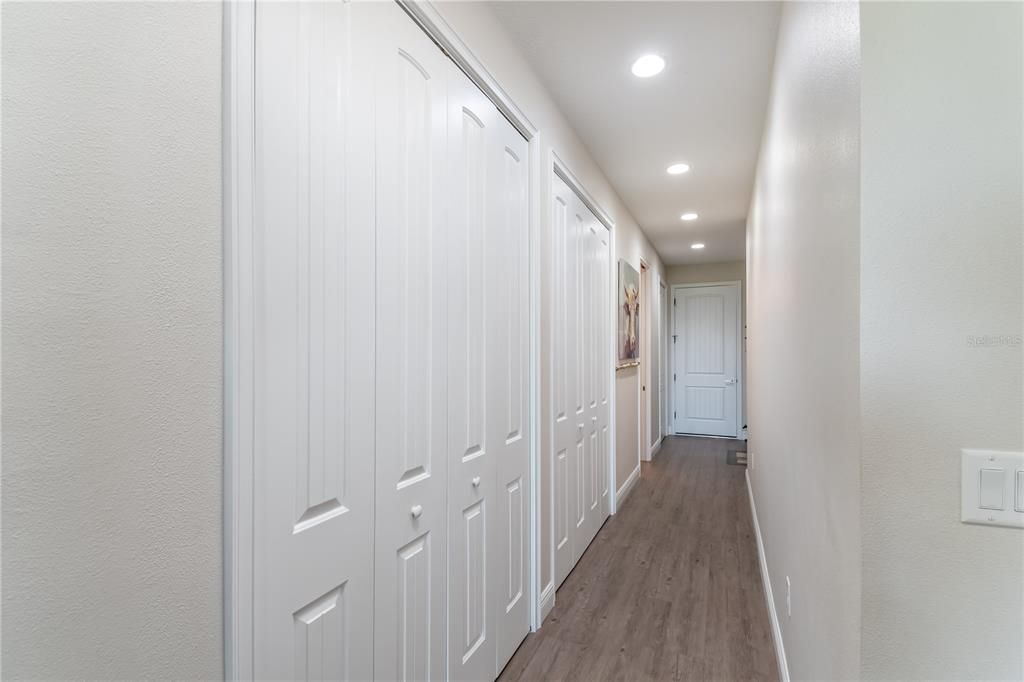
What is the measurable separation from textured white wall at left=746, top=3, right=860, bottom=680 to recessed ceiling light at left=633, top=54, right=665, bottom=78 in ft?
1.62

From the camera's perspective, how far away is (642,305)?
5773 millimetres

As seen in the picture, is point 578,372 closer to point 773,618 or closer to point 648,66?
point 773,618

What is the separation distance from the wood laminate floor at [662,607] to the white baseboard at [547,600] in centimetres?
4

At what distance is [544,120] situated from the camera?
8.21 ft

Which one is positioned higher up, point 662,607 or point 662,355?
point 662,355

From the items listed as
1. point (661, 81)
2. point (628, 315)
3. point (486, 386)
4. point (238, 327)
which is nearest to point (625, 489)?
point (628, 315)

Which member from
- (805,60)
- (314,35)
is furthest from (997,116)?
(314,35)

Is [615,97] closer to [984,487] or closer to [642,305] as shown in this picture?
[984,487]

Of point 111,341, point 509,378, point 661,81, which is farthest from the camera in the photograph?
point 661,81

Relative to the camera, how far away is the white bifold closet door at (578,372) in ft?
8.90

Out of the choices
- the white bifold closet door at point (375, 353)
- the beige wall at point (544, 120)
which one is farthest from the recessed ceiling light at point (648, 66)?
the white bifold closet door at point (375, 353)

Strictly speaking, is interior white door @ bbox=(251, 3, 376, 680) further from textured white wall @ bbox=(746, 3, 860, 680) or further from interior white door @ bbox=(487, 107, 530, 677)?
textured white wall @ bbox=(746, 3, 860, 680)

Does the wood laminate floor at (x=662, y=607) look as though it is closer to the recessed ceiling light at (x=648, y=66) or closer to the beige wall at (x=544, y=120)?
the beige wall at (x=544, y=120)

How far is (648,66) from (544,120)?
1.77 ft
